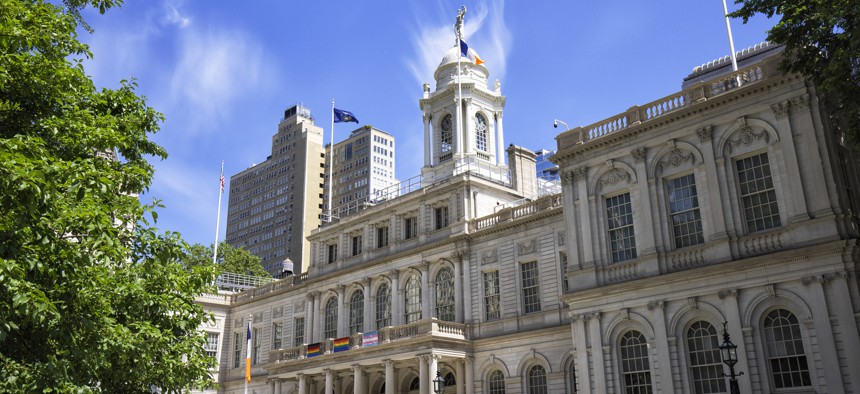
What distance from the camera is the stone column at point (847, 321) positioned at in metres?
22.4

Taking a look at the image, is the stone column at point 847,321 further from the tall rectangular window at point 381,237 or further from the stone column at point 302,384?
the stone column at point 302,384

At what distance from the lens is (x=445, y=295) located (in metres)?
41.2

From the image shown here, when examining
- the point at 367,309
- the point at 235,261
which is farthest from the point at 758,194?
the point at 235,261

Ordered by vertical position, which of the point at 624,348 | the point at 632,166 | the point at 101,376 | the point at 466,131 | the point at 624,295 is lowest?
the point at 101,376

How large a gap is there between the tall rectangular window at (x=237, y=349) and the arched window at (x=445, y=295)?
21.9 meters

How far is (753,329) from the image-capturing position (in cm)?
2509

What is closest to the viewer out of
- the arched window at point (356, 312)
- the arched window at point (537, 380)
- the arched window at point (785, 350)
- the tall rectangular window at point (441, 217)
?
the arched window at point (785, 350)

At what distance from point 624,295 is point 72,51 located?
21.1 meters

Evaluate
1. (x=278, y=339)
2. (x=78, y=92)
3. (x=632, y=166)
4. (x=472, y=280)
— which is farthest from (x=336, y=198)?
(x=78, y=92)

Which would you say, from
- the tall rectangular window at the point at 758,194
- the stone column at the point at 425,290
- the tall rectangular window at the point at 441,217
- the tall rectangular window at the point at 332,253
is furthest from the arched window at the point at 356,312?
the tall rectangular window at the point at 758,194

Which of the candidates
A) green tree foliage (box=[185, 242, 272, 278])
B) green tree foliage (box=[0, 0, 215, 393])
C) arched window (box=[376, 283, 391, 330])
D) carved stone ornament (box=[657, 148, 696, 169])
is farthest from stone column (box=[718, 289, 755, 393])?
green tree foliage (box=[185, 242, 272, 278])

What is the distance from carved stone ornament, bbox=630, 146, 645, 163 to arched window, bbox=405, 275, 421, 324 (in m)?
17.2

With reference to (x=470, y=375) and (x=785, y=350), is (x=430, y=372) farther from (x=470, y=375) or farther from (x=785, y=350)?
(x=785, y=350)

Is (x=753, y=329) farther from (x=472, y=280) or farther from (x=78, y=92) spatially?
(x=78, y=92)
